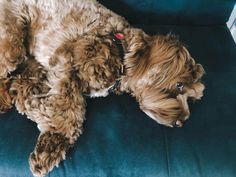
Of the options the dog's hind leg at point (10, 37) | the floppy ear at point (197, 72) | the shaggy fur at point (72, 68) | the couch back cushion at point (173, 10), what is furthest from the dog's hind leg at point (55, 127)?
the couch back cushion at point (173, 10)

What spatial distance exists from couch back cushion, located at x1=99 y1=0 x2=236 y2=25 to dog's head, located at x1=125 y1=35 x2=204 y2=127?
70 centimetres

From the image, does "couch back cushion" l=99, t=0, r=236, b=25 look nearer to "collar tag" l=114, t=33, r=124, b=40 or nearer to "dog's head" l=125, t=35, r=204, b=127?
"collar tag" l=114, t=33, r=124, b=40

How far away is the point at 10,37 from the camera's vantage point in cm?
184

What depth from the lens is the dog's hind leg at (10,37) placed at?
1.84 m

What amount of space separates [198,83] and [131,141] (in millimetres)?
497

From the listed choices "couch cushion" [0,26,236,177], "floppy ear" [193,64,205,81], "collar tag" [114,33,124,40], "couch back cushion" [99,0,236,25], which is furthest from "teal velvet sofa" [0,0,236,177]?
"couch back cushion" [99,0,236,25]

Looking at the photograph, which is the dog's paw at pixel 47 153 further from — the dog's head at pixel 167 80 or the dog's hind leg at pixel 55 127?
the dog's head at pixel 167 80

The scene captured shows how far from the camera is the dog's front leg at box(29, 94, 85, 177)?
5.10 ft

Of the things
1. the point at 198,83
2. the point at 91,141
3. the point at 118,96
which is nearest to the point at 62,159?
the point at 91,141

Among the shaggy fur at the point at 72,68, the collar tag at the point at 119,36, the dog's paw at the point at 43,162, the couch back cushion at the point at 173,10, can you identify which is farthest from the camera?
the couch back cushion at the point at 173,10

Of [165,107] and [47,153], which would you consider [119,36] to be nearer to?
[165,107]

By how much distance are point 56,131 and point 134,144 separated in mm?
426

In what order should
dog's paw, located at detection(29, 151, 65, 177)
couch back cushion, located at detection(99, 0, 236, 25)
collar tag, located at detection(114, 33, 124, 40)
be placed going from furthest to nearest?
1. couch back cushion, located at detection(99, 0, 236, 25)
2. collar tag, located at detection(114, 33, 124, 40)
3. dog's paw, located at detection(29, 151, 65, 177)

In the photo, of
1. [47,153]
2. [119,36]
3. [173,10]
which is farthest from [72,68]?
[173,10]
